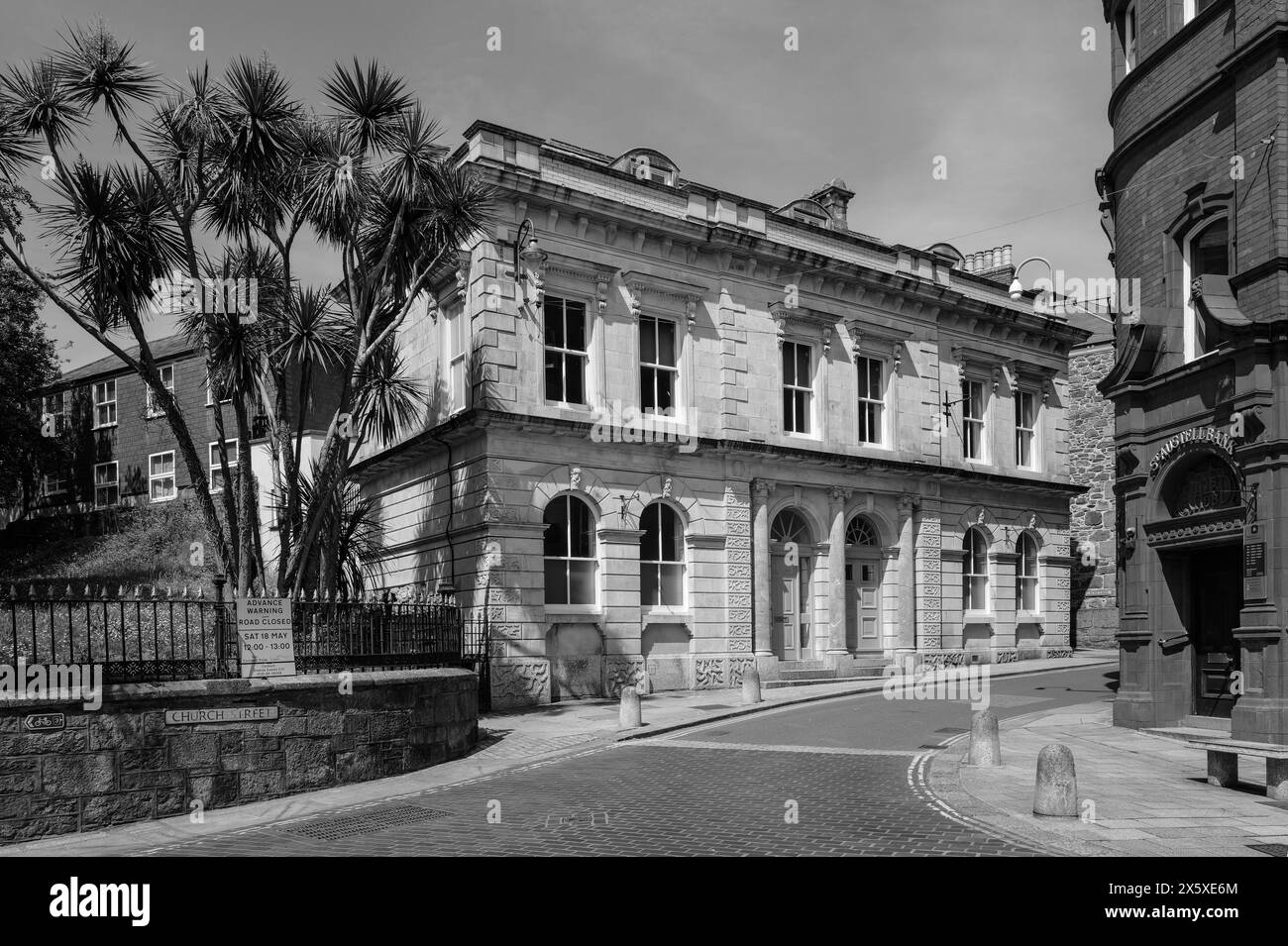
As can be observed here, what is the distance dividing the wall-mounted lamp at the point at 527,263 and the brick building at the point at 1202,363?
10.6 metres

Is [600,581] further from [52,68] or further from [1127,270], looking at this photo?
[52,68]

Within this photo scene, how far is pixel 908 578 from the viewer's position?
2847 cm

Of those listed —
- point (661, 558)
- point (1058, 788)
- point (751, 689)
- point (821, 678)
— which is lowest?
point (821, 678)

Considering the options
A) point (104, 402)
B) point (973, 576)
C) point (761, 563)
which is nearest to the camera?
point (761, 563)

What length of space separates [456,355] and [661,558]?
20.3ft

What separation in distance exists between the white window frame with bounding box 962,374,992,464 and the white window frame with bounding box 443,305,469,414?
14.0 meters

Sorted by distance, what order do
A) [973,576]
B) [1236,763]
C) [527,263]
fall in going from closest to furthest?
1. [1236,763]
2. [527,263]
3. [973,576]

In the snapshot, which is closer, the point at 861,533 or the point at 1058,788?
the point at 1058,788

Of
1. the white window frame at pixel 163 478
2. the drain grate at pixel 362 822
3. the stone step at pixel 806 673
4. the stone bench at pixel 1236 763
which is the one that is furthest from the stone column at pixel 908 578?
the white window frame at pixel 163 478

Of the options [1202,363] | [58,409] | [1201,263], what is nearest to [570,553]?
[1202,363]

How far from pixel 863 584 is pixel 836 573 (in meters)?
1.57

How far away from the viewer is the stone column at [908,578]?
1113 inches

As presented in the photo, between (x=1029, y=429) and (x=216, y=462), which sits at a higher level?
(x=1029, y=429)

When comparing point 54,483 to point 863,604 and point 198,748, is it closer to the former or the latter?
point 863,604
